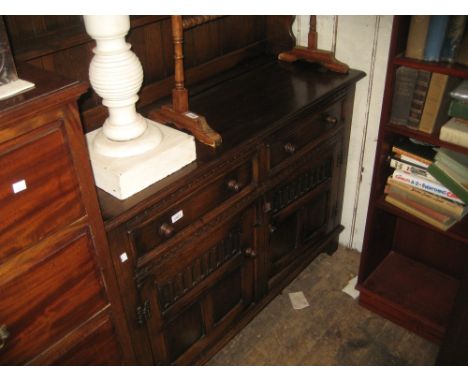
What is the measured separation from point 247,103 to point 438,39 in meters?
0.74

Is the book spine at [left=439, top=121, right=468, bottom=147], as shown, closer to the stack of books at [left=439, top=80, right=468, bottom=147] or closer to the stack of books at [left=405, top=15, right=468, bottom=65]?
the stack of books at [left=439, top=80, right=468, bottom=147]

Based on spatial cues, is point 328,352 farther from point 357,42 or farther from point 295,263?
point 357,42

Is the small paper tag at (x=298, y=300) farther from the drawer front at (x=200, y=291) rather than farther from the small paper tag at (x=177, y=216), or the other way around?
the small paper tag at (x=177, y=216)

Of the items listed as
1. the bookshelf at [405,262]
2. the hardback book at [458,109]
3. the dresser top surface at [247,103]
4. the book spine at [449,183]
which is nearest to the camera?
the dresser top surface at [247,103]

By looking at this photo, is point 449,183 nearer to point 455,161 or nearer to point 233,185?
point 455,161

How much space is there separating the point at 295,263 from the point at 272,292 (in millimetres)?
201

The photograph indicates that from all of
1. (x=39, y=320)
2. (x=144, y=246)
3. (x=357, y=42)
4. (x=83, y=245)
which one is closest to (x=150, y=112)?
(x=144, y=246)

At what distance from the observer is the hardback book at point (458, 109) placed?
163 centimetres

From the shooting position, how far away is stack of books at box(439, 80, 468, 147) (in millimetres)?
1618

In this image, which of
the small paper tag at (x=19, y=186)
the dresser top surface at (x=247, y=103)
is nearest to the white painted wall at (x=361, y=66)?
the dresser top surface at (x=247, y=103)

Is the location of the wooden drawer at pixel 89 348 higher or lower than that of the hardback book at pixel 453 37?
lower

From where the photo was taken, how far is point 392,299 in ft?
7.45

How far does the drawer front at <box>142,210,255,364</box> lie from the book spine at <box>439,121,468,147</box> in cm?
78

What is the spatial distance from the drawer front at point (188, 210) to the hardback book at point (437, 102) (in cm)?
68
